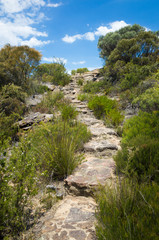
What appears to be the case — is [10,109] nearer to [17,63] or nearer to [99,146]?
[17,63]

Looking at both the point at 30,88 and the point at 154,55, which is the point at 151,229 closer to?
the point at 30,88

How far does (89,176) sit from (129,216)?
60.8 inches

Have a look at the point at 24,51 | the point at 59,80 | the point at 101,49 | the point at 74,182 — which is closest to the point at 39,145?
the point at 74,182

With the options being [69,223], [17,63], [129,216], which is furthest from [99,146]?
[17,63]

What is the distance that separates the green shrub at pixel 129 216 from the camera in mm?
1363

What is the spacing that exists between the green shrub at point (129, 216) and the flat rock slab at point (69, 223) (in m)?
0.28

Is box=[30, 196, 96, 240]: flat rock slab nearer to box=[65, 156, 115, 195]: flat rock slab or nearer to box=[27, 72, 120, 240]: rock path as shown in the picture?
box=[27, 72, 120, 240]: rock path

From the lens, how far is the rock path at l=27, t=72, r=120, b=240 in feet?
6.18

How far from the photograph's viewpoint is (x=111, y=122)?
21.8 feet

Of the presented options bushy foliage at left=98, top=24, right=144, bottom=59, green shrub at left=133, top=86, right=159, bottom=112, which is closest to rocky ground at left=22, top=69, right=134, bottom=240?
green shrub at left=133, top=86, right=159, bottom=112

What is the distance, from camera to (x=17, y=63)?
1203 cm

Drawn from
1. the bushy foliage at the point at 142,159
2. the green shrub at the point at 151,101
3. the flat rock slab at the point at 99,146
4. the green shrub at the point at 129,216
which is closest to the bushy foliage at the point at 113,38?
the green shrub at the point at 151,101

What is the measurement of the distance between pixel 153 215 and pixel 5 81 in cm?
1178

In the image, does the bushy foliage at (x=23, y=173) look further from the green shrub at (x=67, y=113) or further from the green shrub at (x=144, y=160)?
the green shrub at (x=67, y=113)
